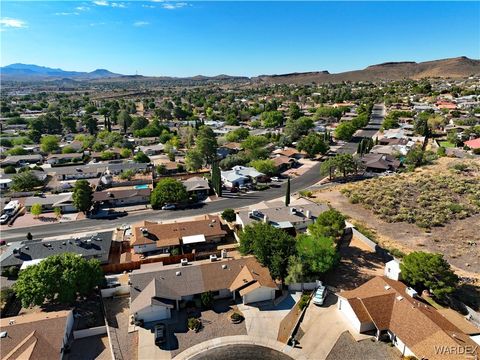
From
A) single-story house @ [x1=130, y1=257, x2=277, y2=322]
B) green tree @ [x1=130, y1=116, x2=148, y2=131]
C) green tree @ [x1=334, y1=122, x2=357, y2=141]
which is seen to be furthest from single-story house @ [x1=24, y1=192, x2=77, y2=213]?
green tree @ [x1=334, y1=122, x2=357, y2=141]

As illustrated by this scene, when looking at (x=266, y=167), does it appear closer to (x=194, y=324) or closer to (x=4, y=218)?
(x=194, y=324)

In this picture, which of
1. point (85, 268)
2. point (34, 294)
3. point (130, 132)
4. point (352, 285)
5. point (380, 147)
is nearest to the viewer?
point (34, 294)

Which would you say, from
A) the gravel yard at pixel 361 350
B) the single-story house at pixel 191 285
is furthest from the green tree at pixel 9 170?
the gravel yard at pixel 361 350

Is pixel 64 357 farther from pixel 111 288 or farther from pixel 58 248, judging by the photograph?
pixel 58 248

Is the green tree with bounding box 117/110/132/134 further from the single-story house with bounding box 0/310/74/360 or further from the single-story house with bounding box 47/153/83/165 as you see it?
the single-story house with bounding box 0/310/74/360

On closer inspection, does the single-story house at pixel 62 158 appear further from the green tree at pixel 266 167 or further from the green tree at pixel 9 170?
the green tree at pixel 266 167

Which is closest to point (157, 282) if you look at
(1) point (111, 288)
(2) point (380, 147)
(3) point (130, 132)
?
(1) point (111, 288)

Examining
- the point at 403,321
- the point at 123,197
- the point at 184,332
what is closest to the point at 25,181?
the point at 123,197
